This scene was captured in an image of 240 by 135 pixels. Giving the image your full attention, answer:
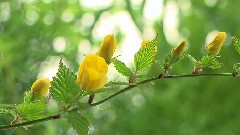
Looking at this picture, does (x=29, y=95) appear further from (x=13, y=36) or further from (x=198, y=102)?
(x=198, y=102)

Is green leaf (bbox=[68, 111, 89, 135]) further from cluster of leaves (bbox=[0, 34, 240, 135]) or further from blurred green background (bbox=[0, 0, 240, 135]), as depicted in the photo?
blurred green background (bbox=[0, 0, 240, 135])

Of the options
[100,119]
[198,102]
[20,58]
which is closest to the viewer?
[20,58]

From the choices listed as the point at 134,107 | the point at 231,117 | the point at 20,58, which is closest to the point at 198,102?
the point at 231,117

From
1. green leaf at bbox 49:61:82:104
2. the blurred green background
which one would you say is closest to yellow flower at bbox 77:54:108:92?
green leaf at bbox 49:61:82:104

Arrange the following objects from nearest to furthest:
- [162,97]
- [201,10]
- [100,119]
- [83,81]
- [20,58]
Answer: [83,81] → [20,58] → [100,119] → [162,97] → [201,10]
